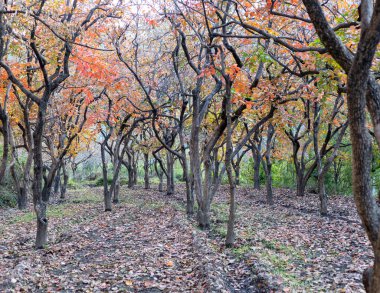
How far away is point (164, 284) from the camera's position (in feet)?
21.5

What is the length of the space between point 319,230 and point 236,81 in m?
4.90

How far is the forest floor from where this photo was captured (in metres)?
6.38

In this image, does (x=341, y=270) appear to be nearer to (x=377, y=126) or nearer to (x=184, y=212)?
(x=377, y=126)

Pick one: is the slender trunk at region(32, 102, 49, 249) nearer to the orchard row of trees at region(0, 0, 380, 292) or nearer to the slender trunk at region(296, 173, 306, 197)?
the orchard row of trees at region(0, 0, 380, 292)

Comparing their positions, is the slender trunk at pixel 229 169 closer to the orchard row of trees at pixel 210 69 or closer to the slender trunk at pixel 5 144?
the orchard row of trees at pixel 210 69

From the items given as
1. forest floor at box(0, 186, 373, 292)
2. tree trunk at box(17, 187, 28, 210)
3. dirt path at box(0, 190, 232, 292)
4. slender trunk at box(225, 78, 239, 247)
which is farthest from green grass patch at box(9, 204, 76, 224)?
slender trunk at box(225, 78, 239, 247)

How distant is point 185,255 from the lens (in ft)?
26.8

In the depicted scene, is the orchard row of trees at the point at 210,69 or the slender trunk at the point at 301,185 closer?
the orchard row of trees at the point at 210,69

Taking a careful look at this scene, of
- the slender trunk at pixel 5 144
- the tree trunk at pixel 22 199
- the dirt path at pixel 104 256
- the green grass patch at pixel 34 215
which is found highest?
the slender trunk at pixel 5 144

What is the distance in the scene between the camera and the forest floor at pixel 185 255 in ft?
20.9

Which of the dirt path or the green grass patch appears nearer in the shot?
the dirt path

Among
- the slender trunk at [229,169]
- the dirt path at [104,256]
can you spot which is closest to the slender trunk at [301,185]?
the dirt path at [104,256]

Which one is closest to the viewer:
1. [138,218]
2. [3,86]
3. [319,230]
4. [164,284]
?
[164,284]

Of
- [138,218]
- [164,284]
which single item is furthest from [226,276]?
[138,218]
